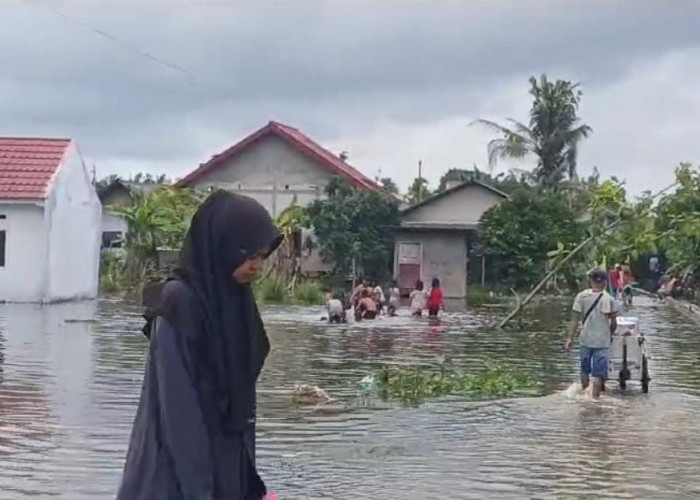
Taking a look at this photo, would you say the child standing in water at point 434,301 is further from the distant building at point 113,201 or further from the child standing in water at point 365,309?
the distant building at point 113,201

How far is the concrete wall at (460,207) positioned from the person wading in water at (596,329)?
1347 inches

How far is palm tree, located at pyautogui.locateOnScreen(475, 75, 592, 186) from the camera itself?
5603 cm

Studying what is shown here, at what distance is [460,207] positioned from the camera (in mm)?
50188

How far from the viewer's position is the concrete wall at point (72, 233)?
3234 cm

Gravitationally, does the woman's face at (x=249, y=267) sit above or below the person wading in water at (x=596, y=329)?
above

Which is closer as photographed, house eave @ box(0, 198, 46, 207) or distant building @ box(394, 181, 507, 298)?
house eave @ box(0, 198, 46, 207)

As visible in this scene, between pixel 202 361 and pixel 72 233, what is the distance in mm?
30454

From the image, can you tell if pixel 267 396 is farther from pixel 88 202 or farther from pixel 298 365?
pixel 88 202

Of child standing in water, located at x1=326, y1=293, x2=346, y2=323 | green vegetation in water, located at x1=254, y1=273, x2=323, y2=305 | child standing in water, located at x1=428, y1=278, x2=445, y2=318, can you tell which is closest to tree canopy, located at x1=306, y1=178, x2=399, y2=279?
green vegetation in water, located at x1=254, y1=273, x2=323, y2=305

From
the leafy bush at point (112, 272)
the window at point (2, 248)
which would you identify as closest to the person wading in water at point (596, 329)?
the window at point (2, 248)

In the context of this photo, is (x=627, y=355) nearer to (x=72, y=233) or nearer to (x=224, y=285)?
(x=224, y=285)

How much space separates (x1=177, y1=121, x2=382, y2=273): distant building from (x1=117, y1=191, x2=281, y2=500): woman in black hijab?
45017 millimetres

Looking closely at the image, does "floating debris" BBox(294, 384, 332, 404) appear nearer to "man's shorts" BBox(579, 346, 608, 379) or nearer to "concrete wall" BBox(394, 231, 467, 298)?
"man's shorts" BBox(579, 346, 608, 379)

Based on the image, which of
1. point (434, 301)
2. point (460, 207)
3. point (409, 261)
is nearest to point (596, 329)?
point (434, 301)
